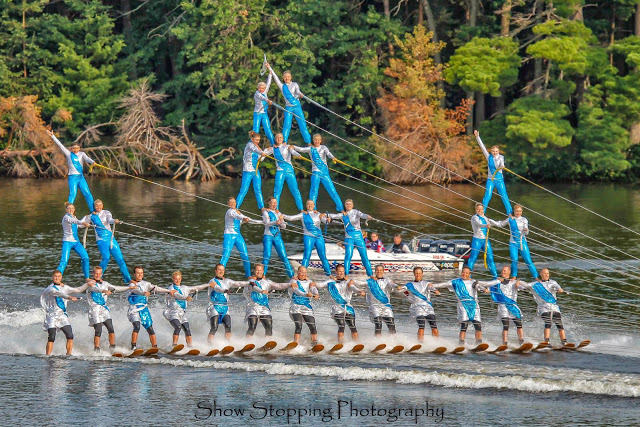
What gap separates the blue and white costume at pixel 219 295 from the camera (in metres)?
24.4

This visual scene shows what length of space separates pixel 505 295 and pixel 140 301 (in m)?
8.07

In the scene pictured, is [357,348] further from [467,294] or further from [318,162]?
[318,162]

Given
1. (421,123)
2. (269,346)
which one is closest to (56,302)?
(269,346)

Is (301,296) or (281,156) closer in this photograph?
(301,296)

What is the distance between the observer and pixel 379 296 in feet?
80.9

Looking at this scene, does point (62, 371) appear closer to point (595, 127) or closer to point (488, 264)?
point (488, 264)

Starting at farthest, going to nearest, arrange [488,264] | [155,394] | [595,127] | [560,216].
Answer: [595,127] → [560,216] → [488,264] → [155,394]

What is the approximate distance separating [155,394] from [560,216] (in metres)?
27.2

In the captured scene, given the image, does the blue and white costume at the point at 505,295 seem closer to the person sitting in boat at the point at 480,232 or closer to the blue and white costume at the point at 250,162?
the person sitting in boat at the point at 480,232

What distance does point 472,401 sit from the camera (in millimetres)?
21391

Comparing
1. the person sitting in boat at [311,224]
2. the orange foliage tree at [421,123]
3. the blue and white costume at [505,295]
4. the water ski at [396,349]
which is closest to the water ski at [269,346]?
the water ski at [396,349]

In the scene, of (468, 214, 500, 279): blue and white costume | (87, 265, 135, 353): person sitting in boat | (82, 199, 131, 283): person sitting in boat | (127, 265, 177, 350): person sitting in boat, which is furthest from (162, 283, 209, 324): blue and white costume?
(468, 214, 500, 279): blue and white costume

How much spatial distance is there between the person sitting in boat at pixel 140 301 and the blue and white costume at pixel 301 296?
2644 millimetres

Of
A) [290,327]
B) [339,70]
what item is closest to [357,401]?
[290,327]
